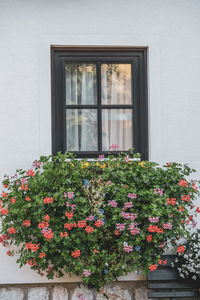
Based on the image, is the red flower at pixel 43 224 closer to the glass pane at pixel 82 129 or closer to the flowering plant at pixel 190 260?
the glass pane at pixel 82 129

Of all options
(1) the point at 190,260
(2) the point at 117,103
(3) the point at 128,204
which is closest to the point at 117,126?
(2) the point at 117,103

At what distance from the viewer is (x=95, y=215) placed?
9.90 ft

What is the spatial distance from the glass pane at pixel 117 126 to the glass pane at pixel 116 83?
11 centimetres

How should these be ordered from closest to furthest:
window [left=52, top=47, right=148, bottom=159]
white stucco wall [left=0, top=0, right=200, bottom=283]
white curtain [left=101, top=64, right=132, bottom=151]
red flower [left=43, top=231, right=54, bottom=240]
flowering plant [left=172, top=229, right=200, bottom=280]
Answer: red flower [left=43, top=231, right=54, bottom=240] → flowering plant [left=172, top=229, right=200, bottom=280] → white stucco wall [left=0, top=0, right=200, bottom=283] → window [left=52, top=47, right=148, bottom=159] → white curtain [left=101, top=64, right=132, bottom=151]

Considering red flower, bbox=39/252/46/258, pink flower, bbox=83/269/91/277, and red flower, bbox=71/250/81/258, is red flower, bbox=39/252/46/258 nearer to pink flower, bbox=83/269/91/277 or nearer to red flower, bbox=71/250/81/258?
red flower, bbox=71/250/81/258

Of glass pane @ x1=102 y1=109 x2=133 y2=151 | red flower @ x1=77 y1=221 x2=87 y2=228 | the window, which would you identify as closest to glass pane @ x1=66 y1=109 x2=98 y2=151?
the window

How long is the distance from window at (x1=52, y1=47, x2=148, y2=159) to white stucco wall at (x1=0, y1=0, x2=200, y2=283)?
0.40ft

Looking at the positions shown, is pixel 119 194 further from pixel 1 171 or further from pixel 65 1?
pixel 65 1

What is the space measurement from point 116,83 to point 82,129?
59 centimetres

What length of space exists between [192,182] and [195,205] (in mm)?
342

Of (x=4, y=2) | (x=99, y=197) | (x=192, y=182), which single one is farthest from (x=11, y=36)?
(x=192, y=182)

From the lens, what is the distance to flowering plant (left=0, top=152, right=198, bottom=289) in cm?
296

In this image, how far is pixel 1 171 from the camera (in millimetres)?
3346

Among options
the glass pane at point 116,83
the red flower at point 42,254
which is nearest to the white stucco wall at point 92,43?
the glass pane at point 116,83
